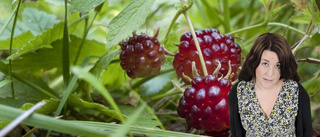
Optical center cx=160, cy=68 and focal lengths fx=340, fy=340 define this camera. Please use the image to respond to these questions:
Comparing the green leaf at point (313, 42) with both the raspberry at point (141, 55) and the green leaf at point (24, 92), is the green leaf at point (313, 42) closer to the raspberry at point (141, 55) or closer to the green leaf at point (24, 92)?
the raspberry at point (141, 55)

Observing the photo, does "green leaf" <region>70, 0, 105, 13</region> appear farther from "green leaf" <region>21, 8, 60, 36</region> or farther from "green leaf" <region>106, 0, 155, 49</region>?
"green leaf" <region>21, 8, 60, 36</region>

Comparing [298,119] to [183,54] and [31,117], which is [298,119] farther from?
[31,117]

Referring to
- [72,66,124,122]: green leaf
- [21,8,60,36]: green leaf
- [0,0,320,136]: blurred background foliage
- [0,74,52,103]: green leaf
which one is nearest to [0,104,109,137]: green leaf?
[72,66,124,122]: green leaf

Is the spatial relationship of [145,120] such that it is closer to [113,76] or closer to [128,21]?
[128,21]

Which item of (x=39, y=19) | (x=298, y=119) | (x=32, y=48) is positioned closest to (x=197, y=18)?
(x=39, y=19)

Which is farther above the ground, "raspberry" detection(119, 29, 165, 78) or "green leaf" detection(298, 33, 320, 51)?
"green leaf" detection(298, 33, 320, 51)

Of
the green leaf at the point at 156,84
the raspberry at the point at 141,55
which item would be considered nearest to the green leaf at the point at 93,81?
the raspberry at the point at 141,55

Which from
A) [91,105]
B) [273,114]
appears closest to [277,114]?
[273,114]
